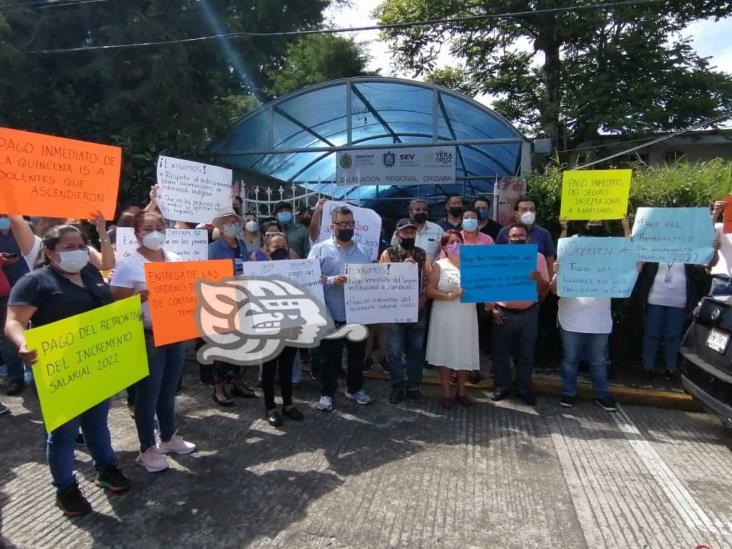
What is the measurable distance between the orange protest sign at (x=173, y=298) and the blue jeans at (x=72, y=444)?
581 millimetres

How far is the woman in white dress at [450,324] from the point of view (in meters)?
4.86

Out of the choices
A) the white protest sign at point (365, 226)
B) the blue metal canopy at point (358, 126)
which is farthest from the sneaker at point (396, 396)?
the blue metal canopy at point (358, 126)

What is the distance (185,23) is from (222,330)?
25.4 feet

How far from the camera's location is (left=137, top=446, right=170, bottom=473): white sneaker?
3.64 metres

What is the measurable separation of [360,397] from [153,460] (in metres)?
1.98

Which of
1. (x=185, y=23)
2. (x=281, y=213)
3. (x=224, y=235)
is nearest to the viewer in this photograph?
(x=224, y=235)

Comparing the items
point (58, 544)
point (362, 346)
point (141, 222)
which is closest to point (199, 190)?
point (141, 222)

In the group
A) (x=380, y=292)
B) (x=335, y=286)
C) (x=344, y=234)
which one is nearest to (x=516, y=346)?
(x=380, y=292)

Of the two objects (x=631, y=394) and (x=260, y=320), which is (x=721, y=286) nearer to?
(x=631, y=394)

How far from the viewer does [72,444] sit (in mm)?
3094

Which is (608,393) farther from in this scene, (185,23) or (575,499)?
(185,23)

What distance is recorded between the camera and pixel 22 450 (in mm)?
3980

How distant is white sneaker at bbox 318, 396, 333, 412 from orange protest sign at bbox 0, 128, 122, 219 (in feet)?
7.90

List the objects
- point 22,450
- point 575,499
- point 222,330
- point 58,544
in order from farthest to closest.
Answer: point 222,330, point 22,450, point 575,499, point 58,544
